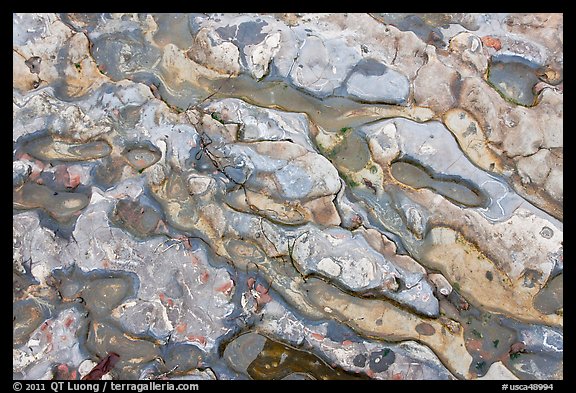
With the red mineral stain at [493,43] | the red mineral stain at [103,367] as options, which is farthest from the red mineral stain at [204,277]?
the red mineral stain at [493,43]

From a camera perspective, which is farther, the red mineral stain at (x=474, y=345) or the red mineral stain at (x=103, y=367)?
the red mineral stain at (x=474, y=345)

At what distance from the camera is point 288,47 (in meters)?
7.55

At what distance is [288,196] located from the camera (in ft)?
23.4

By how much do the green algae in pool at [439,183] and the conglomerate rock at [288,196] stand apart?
3cm

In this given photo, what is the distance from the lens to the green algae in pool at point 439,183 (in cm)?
720

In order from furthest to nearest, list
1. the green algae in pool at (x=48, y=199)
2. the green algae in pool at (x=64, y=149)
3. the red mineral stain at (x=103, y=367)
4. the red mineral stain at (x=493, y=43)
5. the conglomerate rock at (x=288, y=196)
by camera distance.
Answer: the red mineral stain at (x=493, y=43), the green algae in pool at (x=64, y=149), the green algae in pool at (x=48, y=199), the conglomerate rock at (x=288, y=196), the red mineral stain at (x=103, y=367)

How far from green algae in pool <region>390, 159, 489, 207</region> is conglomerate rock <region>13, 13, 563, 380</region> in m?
0.03

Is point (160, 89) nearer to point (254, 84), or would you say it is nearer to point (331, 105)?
point (254, 84)

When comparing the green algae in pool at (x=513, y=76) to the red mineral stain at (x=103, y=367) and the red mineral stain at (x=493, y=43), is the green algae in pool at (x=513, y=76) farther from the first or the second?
the red mineral stain at (x=103, y=367)

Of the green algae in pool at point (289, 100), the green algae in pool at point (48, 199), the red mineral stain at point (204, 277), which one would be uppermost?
the green algae in pool at point (289, 100)

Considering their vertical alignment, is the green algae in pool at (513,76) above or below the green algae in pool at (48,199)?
above

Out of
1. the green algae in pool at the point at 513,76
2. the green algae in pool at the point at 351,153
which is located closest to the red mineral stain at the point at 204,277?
the green algae in pool at the point at 351,153

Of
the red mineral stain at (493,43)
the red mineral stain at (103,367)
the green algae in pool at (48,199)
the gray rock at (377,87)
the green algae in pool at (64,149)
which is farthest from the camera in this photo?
the red mineral stain at (493,43)

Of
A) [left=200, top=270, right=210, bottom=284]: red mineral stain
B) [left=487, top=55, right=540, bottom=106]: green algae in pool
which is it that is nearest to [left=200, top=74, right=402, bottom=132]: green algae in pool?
[left=487, top=55, right=540, bottom=106]: green algae in pool
